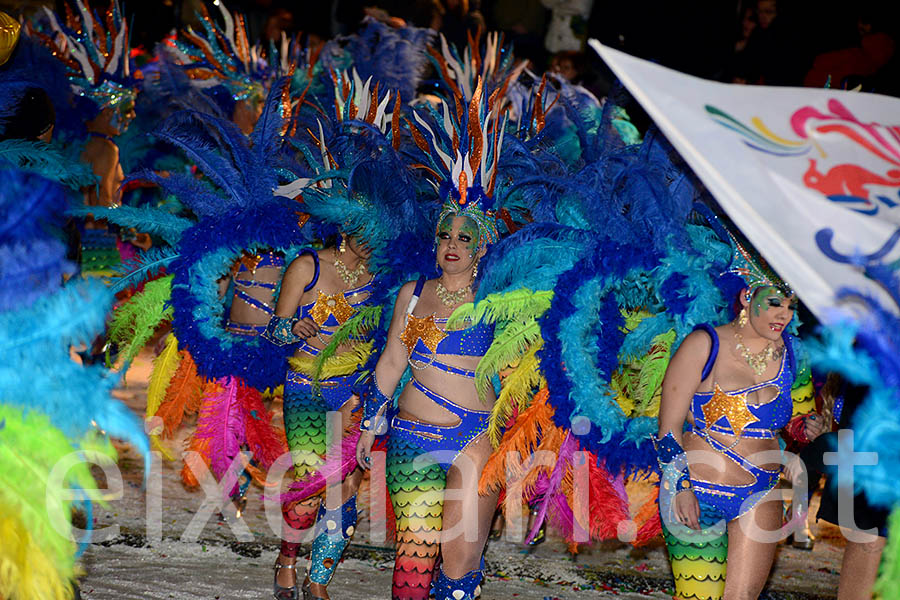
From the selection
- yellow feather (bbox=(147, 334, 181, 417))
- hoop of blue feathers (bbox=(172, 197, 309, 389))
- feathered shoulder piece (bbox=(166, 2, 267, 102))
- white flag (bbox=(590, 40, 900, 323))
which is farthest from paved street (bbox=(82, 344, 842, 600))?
feathered shoulder piece (bbox=(166, 2, 267, 102))

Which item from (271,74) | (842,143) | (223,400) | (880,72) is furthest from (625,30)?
(842,143)

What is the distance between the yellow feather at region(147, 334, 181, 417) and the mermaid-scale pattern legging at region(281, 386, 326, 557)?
0.73m

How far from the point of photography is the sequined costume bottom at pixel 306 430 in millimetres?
4461

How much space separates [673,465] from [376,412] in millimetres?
1176

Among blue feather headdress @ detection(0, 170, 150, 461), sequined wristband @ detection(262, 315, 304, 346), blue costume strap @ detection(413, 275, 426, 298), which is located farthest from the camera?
sequined wristband @ detection(262, 315, 304, 346)

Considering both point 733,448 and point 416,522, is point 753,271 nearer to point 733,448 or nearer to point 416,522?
point 733,448

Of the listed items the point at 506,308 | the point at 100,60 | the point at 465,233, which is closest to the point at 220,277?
the point at 465,233

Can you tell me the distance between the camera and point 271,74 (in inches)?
313

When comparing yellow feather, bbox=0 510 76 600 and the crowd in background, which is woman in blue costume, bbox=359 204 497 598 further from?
the crowd in background

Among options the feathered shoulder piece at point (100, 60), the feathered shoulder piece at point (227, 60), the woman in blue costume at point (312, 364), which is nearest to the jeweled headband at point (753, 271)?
the woman in blue costume at point (312, 364)

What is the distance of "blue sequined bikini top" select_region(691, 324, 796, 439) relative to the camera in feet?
11.3

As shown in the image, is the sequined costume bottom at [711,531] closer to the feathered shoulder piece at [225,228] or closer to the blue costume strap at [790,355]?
the blue costume strap at [790,355]

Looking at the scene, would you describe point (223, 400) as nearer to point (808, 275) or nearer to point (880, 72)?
point (808, 275)

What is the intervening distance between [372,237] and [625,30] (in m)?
5.13
